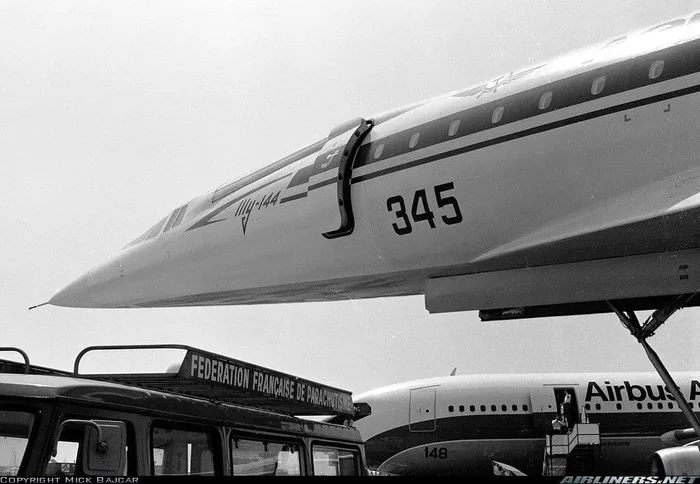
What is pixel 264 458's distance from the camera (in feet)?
15.2

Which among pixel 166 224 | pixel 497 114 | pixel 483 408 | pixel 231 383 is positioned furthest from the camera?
pixel 483 408

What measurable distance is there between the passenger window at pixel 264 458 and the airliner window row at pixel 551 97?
131 inches

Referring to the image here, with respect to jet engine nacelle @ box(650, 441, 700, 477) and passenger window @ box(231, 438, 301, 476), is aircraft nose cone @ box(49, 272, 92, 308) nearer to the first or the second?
passenger window @ box(231, 438, 301, 476)

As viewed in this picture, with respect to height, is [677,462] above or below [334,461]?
above

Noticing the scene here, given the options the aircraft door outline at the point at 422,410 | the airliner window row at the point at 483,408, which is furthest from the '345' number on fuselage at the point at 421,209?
the airliner window row at the point at 483,408

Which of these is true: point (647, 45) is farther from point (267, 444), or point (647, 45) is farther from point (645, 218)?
point (267, 444)

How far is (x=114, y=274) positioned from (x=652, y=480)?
8765 millimetres

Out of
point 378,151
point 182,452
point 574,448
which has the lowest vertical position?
point 182,452

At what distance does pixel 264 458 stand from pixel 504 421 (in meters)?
15.8

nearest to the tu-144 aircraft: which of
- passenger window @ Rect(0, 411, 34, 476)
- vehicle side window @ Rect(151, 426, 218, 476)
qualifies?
vehicle side window @ Rect(151, 426, 218, 476)

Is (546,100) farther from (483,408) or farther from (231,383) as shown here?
(483,408)

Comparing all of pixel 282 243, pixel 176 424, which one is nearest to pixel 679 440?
pixel 282 243

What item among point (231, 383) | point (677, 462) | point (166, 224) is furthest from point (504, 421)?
point (231, 383)

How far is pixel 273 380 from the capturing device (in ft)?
16.3
